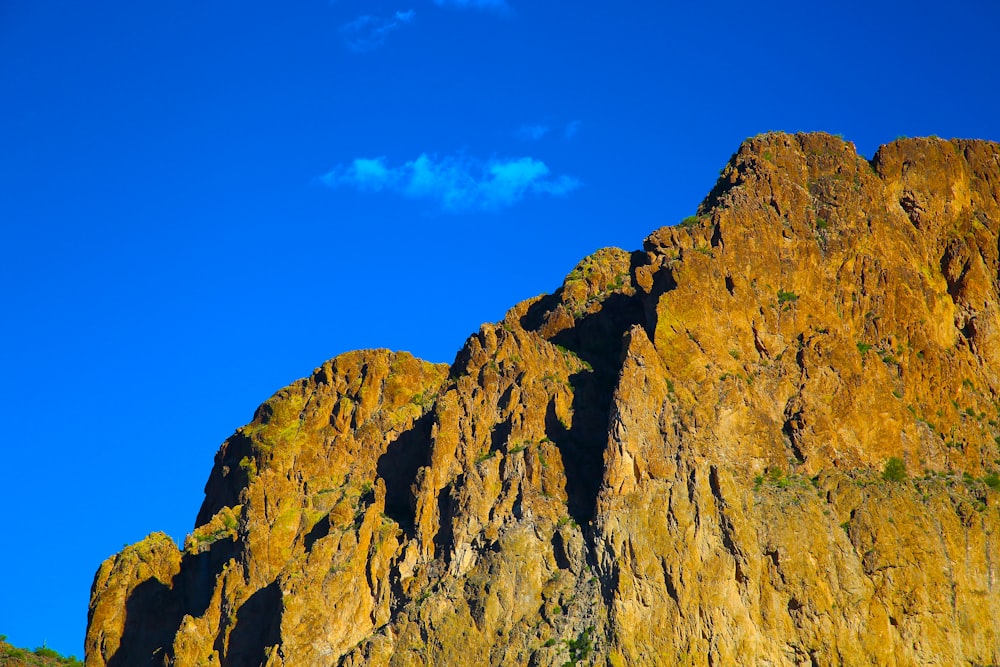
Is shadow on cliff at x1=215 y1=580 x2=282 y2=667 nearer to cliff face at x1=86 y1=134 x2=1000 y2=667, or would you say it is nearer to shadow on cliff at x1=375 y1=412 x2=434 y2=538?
cliff face at x1=86 y1=134 x2=1000 y2=667

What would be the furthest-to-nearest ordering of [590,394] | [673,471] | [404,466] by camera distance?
1. [404,466]
2. [590,394]
3. [673,471]

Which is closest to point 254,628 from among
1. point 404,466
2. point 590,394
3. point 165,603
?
point 165,603

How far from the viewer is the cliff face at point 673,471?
12962 cm

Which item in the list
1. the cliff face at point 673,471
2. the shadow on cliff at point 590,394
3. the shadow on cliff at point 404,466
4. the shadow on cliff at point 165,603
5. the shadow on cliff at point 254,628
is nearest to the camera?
the cliff face at point 673,471

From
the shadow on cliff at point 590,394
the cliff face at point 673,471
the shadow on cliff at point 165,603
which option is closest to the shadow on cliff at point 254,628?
the cliff face at point 673,471

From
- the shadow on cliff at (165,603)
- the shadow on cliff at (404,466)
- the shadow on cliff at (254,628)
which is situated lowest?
the shadow on cliff at (254,628)

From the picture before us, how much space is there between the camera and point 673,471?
13325 cm

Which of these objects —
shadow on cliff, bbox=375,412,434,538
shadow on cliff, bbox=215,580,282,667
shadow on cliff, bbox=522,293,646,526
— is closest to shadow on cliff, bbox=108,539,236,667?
shadow on cliff, bbox=215,580,282,667

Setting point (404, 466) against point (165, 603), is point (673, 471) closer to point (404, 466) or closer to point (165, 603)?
point (404, 466)

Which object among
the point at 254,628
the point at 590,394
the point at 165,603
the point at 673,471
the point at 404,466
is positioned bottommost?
the point at 254,628

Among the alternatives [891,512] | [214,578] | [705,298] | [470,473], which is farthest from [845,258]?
[214,578]

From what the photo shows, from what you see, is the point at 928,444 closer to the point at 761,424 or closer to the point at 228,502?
the point at 761,424

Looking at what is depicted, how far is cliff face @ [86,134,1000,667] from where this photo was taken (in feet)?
425

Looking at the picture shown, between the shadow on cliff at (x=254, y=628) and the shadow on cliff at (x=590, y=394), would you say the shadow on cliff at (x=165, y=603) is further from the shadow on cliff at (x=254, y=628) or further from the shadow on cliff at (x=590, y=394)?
the shadow on cliff at (x=590, y=394)
